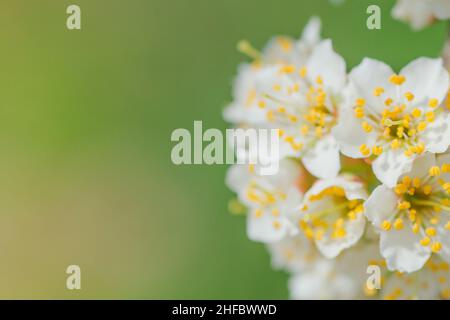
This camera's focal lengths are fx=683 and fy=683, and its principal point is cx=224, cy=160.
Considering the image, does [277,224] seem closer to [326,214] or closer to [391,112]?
[326,214]

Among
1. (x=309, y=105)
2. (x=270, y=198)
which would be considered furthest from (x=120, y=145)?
(x=309, y=105)

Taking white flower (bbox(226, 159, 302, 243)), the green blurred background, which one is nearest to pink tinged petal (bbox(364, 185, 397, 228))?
white flower (bbox(226, 159, 302, 243))

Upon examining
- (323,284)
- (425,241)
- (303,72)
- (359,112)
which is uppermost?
(303,72)

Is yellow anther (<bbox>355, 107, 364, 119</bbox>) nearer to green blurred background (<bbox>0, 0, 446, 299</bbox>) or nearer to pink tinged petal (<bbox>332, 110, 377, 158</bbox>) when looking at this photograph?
pink tinged petal (<bbox>332, 110, 377, 158</bbox>)

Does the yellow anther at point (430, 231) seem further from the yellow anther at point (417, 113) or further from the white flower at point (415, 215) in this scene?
the yellow anther at point (417, 113)

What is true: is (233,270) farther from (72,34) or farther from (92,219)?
(72,34)

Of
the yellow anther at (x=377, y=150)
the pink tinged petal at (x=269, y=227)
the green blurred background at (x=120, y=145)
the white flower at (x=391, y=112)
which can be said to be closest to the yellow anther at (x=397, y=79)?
the white flower at (x=391, y=112)
